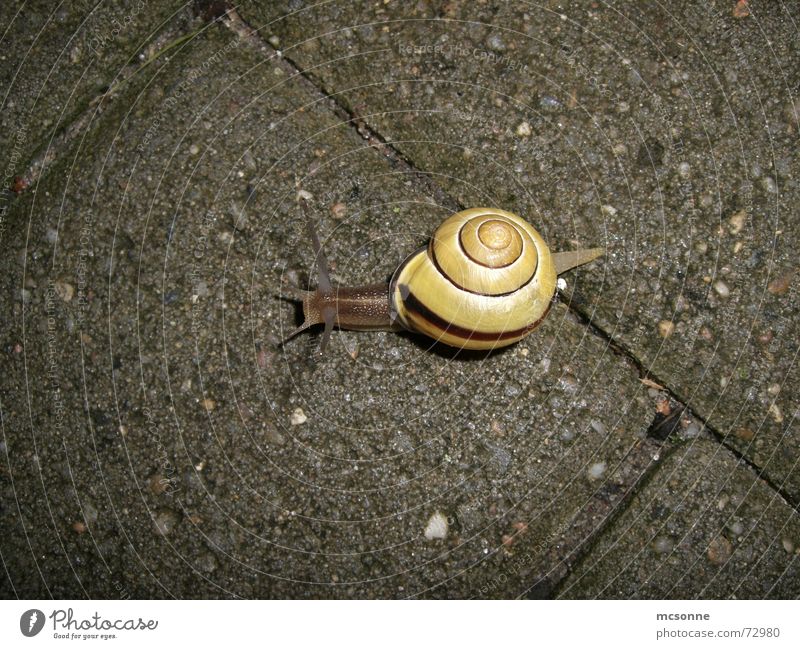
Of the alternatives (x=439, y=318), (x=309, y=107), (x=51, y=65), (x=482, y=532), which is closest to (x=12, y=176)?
(x=51, y=65)

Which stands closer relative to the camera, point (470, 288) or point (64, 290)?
point (470, 288)

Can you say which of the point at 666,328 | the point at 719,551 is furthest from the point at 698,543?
the point at 666,328

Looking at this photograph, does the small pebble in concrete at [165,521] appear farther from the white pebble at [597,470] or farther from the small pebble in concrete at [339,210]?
the white pebble at [597,470]

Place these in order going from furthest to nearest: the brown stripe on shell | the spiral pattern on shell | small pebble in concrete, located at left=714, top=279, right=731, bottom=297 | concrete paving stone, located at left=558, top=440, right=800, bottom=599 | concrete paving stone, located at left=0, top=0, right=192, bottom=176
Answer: concrete paving stone, located at left=0, top=0, right=192, bottom=176
small pebble in concrete, located at left=714, top=279, right=731, bottom=297
concrete paving stone, located at left=558, top=440, right=800, bottom=599
the brown stripe on shell
the spiral pattern on shell

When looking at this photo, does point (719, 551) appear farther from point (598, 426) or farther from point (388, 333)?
point (388, 333)

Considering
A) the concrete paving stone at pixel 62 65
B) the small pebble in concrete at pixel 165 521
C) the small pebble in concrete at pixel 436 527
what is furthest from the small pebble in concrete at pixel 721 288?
the concrete paving stone at pixel 62 65

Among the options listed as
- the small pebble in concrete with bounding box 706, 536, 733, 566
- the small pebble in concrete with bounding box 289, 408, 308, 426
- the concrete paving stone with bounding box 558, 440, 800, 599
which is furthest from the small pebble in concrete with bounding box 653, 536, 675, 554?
the small pebble in concrete with bounding box 289, 408, 308, 426

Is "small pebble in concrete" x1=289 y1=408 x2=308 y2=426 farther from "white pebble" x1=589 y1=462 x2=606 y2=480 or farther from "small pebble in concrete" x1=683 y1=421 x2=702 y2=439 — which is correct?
"small pebble in concrete" x1=683 y1=421 x2=702 y2=439
